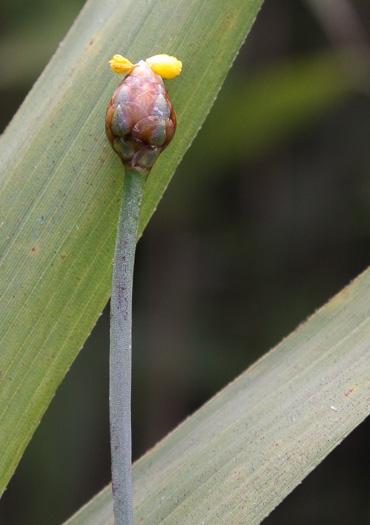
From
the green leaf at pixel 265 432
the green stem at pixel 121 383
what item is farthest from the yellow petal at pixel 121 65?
the green leaf at pixel 265 432

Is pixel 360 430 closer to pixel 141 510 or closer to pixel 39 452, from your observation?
pixel 39 452

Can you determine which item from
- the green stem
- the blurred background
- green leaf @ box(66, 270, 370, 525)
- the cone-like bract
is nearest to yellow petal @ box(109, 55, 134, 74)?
the cone-like bract

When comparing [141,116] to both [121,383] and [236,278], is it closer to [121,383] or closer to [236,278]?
[121,383]

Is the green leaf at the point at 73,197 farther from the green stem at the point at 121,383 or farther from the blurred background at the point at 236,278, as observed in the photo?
the blurred background at the point at 236,278

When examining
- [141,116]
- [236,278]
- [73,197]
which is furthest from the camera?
[236,278]

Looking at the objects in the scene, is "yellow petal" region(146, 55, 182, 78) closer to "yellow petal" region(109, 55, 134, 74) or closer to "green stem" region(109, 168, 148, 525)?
"yellow petal" region(109, 55, 134, 74)

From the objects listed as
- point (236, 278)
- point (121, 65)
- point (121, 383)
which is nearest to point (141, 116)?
point (121, 65)
